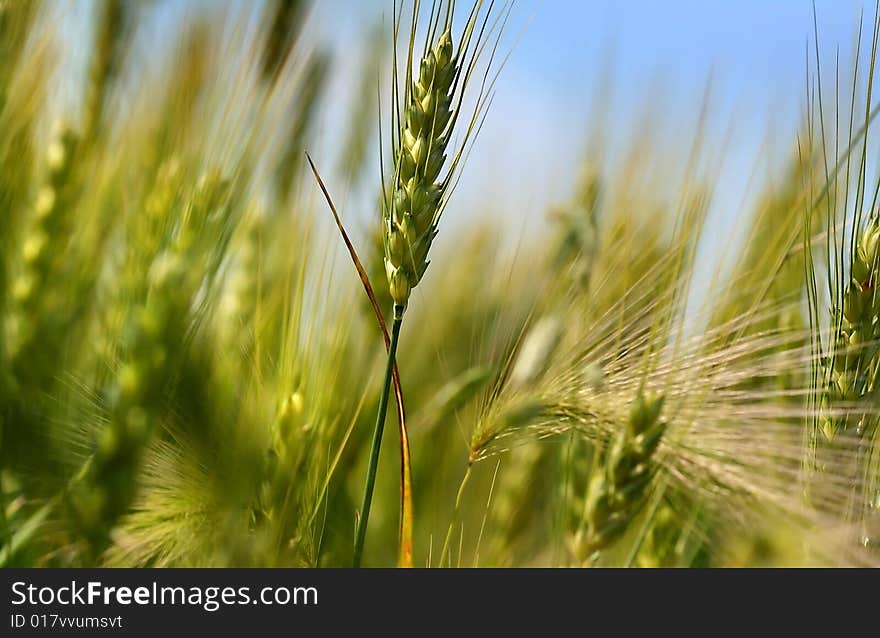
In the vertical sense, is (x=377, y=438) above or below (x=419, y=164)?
below

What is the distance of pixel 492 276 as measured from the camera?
958mm

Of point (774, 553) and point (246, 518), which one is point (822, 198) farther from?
point (246, 518)

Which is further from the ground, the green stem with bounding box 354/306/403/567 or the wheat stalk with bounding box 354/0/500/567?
the wheat stalk with bounding box 354/0/500/567

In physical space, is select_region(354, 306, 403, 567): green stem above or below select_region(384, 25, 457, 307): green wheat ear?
below

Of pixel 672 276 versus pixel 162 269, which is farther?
pixel 672 276

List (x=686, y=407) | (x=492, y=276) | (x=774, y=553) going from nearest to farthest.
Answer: (x=686, y=407)
(x=774, y=553)
(x=492, y=276)

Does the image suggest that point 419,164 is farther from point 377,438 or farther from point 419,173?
point 377,438

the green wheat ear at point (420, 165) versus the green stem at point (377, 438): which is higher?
the green wheat ear at point (420, 165)

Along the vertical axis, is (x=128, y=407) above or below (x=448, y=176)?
below

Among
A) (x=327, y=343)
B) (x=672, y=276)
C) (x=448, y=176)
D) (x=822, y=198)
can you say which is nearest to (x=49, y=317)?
(x=327, y=343)

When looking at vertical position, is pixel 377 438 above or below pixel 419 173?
below

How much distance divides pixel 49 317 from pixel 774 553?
63 centimetres

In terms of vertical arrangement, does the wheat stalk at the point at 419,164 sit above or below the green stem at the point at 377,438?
above


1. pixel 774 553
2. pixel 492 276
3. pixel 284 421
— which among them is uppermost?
pixel 492 276
